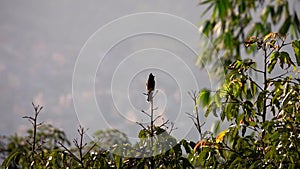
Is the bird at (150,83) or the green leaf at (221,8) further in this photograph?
the bird at (150,83)

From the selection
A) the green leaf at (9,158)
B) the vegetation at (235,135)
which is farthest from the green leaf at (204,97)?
the green leaf at (9,158)

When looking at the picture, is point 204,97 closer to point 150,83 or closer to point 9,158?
point 150,83

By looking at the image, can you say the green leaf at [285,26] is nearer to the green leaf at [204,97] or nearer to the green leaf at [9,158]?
Result: the green leaf at [204,97]

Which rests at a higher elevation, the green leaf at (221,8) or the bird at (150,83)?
the bird at (150,83)

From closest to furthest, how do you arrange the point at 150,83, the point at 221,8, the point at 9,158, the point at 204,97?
the point at 221,8 < the point at 204,97 < the point at 150,83 < the point at 9,158

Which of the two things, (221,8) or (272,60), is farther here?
(272,60)

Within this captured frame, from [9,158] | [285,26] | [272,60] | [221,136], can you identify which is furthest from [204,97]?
[9,158]

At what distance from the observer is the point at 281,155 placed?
88.9 inches

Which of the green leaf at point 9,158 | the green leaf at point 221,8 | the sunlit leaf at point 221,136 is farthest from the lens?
the green leaf at point 9,158

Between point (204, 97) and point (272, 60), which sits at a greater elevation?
point (272, 60)

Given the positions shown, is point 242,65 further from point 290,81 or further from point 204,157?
point 204,157

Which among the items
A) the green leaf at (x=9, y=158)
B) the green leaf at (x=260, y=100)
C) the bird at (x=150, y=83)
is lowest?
the green leaf at (x=260, y=100)

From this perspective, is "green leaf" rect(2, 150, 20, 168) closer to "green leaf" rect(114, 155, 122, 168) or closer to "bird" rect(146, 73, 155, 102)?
"green leaf" rect(114, 155, 122, 168)

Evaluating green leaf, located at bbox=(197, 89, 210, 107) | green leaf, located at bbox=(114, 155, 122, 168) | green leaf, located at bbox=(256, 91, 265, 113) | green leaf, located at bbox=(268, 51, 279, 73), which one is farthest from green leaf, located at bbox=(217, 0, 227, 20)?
green leaf, located at bbox=(114, 155, 122, 168)
